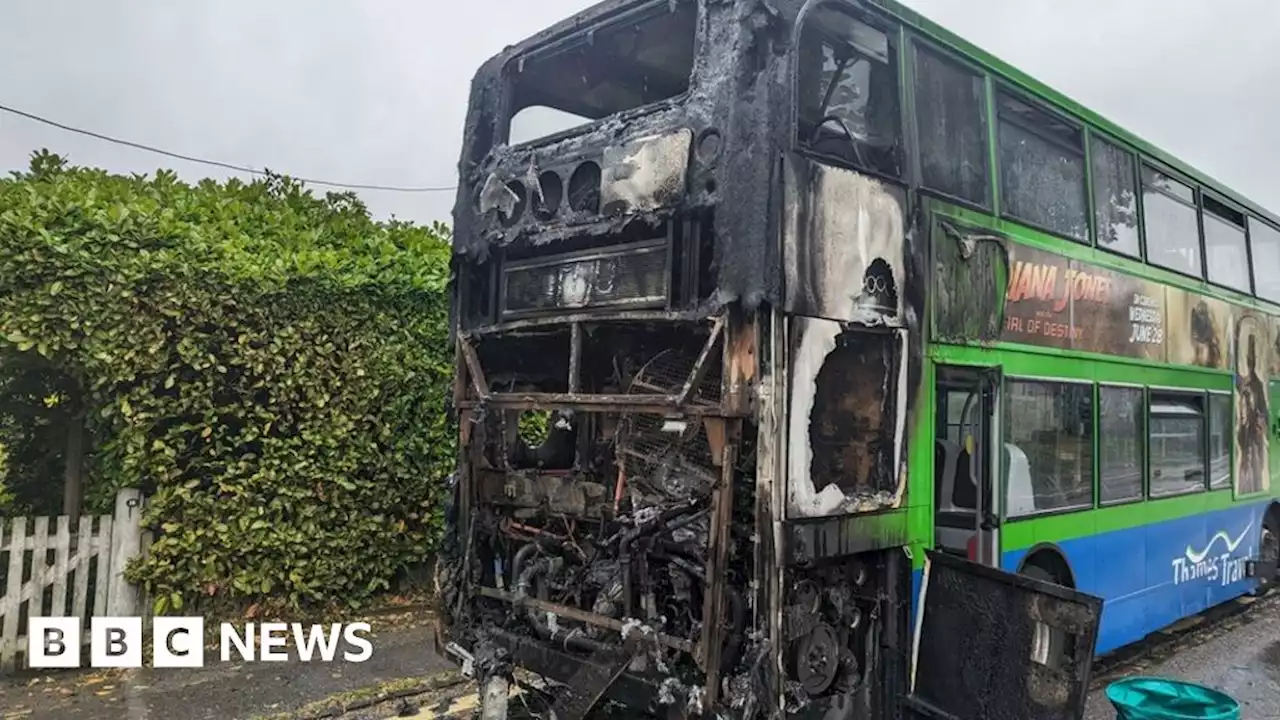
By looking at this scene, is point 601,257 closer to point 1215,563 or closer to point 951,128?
point 951,128

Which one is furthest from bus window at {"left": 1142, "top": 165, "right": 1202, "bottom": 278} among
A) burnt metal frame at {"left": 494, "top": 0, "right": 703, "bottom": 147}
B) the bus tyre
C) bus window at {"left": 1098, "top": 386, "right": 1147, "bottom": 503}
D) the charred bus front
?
burnt metal frame at {"left": 494, "top": 0, "right": 703, "bottom": 147}

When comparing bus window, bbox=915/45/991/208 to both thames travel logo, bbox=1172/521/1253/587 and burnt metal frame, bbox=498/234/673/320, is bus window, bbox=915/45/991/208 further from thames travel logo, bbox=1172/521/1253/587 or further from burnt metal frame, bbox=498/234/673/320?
thames travel logo, bbox=1172/521/1253/587

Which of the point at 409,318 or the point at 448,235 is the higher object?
the point at 448,235

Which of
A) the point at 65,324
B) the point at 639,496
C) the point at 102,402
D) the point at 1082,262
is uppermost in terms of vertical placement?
the point at 1082,262

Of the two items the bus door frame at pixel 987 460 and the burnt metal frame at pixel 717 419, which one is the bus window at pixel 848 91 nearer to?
the burnt metal frame at pixel 717 419

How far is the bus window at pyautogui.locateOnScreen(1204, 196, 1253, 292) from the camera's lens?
25.9ft

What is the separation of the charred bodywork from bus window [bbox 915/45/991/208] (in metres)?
0.37

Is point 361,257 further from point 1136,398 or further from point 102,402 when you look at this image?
point 1136,398

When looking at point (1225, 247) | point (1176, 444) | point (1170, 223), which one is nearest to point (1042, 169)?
point (1170, 223)

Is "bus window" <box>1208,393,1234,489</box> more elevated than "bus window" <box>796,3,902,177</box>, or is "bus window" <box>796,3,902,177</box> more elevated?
"bus window" <box>796,3,902,177</box>

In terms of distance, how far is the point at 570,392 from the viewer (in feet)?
15.4

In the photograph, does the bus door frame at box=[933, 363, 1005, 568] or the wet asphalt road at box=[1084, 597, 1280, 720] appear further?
the wet asphalt road at box=[1084, 597, 1280, 720]

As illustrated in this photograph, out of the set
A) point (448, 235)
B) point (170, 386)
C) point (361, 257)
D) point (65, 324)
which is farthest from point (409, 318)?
point (65, 324)

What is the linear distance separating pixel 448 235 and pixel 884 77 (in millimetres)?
4815
